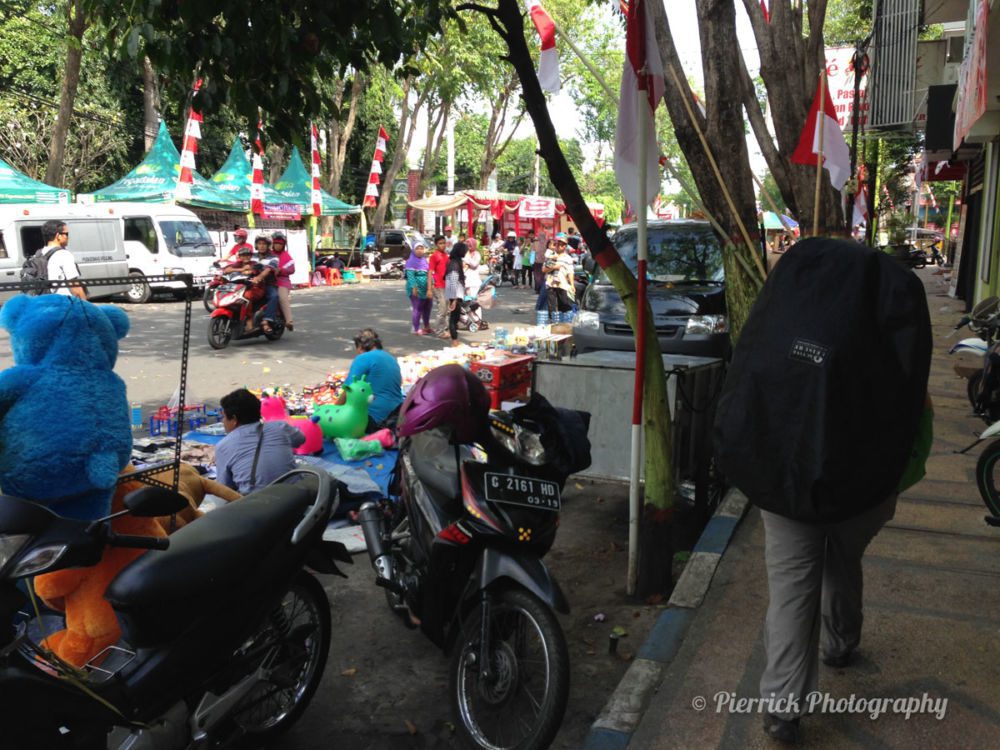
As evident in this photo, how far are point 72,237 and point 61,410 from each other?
1786 centimetres

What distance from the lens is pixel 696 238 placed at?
10.5m

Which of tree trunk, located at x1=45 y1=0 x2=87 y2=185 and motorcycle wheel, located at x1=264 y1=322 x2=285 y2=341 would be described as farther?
tree trunk, located at x1=45 y1=0 x2=87 y2=185

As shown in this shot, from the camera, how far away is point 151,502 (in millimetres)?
2439

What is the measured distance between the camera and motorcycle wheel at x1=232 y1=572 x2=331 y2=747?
10.7ft

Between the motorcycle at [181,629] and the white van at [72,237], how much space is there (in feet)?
53.8

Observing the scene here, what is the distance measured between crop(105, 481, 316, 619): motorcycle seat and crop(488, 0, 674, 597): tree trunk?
2.15 m

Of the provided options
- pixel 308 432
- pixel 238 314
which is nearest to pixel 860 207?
pixel 238 314

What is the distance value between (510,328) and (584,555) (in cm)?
1169

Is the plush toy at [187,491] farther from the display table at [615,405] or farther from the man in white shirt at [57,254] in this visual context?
the man in white shirt at [57,254]

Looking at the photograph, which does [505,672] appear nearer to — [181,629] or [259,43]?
[181,629]

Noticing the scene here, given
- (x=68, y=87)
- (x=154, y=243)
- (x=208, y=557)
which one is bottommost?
(x=208, y=557)

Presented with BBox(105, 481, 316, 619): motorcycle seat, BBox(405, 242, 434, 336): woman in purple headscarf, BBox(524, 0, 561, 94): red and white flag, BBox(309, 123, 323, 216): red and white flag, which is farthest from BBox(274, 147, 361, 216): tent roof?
BBox(105, 481, 316, 619): motorcycle seat

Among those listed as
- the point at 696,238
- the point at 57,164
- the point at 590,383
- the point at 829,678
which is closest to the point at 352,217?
the point at 57,164

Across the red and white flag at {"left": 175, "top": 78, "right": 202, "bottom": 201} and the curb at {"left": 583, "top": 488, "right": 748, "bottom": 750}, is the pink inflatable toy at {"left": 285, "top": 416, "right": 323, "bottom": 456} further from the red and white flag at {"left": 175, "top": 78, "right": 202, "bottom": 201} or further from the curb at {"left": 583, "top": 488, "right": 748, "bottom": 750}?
the red and white flag at {"left": 175, "top": 78, "right": 202, "bottom": 201}
